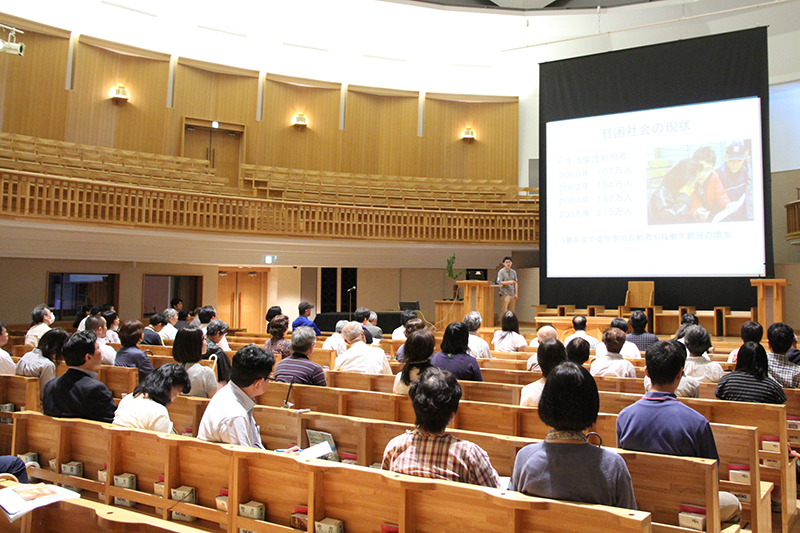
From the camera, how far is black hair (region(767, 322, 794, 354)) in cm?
407

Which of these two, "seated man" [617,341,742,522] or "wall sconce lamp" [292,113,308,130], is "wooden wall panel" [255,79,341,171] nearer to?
"wall sconce lamp" [292,113,308,130]

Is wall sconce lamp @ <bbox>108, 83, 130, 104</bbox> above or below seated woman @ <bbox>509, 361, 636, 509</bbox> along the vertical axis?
above

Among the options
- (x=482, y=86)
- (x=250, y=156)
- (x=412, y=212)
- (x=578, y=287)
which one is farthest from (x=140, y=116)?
(x=578, y=287)

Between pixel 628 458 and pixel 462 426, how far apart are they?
4.53 ft

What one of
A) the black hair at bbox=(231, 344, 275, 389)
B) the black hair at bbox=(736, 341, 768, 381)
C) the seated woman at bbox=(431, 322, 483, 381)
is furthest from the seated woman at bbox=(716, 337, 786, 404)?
the black hair at bbox=(231, 344, 275, 389)

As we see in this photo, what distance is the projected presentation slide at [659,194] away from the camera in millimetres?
9664

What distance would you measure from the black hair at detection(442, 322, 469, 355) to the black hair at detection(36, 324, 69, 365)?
8.97 feet

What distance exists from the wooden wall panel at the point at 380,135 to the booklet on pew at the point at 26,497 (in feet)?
45.7

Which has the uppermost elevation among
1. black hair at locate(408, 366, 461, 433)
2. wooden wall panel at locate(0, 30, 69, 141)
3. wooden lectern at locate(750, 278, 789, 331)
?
wooden wall panel at locate(0, 30, 69, 141)

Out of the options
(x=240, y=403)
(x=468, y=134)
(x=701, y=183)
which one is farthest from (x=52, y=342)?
(x=468, y=134)

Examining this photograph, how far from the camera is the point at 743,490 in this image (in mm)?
2660

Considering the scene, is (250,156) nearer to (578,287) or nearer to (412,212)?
(412,212)

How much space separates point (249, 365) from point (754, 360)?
290 cm

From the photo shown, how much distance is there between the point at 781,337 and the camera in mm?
4078
